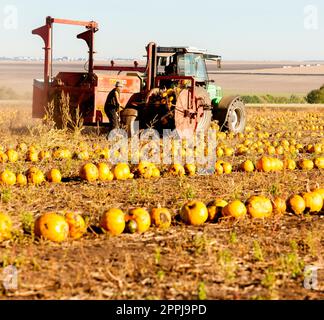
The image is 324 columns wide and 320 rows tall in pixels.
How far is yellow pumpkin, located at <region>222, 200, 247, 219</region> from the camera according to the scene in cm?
709

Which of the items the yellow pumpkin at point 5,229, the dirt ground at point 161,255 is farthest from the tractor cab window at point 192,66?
the yellow pumpkin at point 5,229

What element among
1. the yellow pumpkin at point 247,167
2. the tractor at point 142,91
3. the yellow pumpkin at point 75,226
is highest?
the tractor at point 142,91

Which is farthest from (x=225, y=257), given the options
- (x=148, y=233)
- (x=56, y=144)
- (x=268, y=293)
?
(x=56, y=144)

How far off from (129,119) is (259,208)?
8.06m

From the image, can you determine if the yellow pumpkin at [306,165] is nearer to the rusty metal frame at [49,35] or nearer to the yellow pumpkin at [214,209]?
the yellow pumpkin at [214,209]

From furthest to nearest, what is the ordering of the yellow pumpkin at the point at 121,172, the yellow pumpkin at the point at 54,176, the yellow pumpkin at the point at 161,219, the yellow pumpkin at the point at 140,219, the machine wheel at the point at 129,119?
the machine wheel at the point at 129,119 < the yellow pumpkin at the point at 121,172 < the yellow pumpkin at the point at 54,176 < the yellow pumpkin at the point at 161,219 < the yellow pumpkin at the point at 140,219

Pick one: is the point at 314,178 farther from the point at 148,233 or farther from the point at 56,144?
the point at 56,144

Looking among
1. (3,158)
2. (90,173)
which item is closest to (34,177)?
(90,173)

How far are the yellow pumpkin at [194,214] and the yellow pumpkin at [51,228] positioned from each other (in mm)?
1465

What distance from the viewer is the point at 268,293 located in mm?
4824

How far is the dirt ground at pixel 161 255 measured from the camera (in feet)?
15.9

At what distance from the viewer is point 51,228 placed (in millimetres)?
6168

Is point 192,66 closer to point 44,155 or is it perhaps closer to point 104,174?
point 44,155
